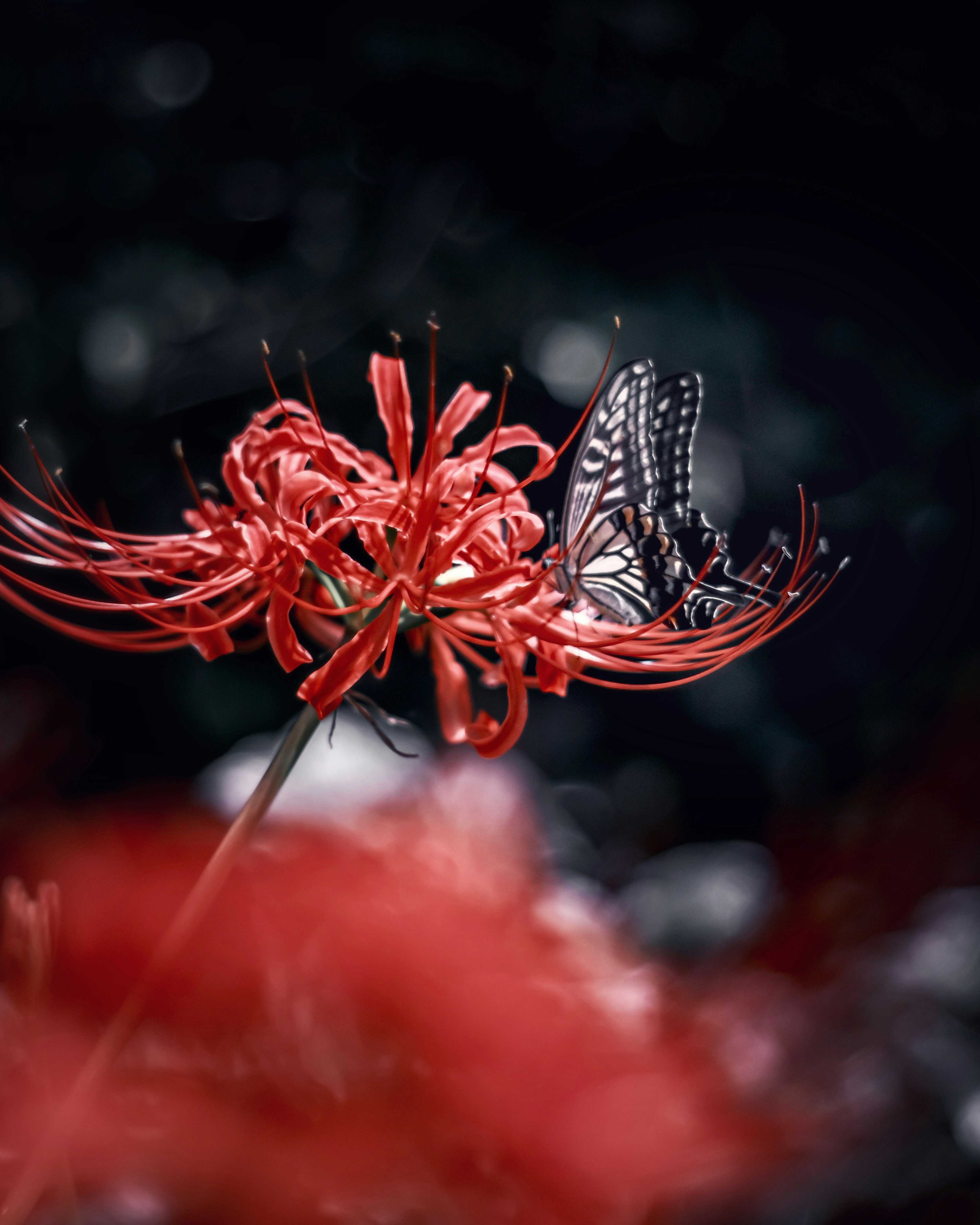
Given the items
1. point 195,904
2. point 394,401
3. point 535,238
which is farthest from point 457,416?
point 535,238

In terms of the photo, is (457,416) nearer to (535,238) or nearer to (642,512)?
(642,512)

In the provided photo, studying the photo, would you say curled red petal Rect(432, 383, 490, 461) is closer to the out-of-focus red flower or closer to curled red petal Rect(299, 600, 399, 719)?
curled red petal Rect(299, 600, 399, 719)

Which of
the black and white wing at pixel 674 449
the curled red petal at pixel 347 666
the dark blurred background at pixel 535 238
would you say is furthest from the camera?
the dark blurred background at pixel 535 238

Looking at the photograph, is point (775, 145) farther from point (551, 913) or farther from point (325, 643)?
point (551, 913)

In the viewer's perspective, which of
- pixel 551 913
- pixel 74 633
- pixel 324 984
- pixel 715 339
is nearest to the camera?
pixel 74 633

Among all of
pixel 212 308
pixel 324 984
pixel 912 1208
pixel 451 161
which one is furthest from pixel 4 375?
pixel 912 1208

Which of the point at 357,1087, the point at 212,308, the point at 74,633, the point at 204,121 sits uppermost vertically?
the point at 204,121

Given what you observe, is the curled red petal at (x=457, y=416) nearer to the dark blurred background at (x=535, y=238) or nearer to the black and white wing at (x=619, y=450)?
the black and white wing at (x=619, y=450)

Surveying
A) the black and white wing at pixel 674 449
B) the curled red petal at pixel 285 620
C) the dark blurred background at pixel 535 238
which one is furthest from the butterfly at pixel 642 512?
the dark blurred background at pixel 535 238
